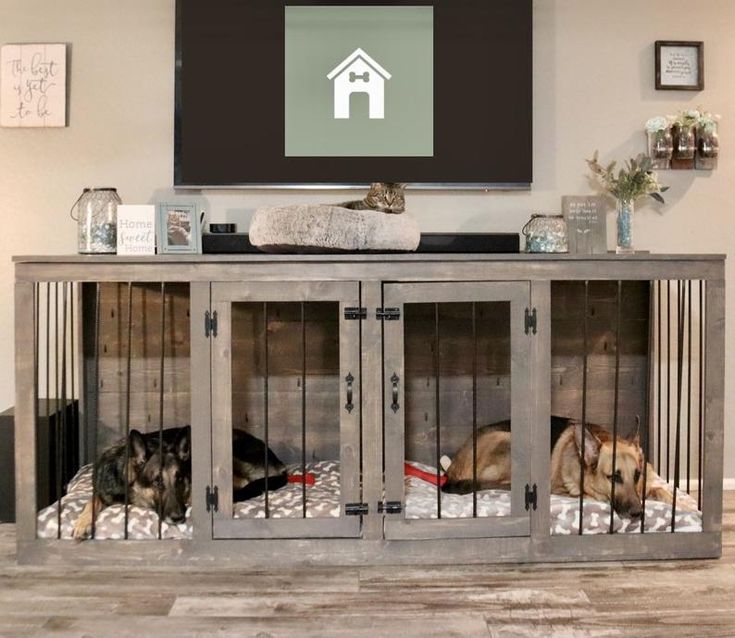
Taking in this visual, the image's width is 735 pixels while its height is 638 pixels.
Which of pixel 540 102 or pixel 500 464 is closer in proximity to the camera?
pixel 500 464

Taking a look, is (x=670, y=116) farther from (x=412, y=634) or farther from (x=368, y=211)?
(x=412, y=634)

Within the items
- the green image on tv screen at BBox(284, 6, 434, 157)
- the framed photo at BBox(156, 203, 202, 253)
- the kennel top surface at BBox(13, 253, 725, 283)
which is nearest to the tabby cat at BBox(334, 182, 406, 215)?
the kennel top surface at BBox(13, 253, 725, 283)

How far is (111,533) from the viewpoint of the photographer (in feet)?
8.57

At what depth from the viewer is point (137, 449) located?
271 cm

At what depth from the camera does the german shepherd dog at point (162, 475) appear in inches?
104

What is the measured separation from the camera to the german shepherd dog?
8.66 ft

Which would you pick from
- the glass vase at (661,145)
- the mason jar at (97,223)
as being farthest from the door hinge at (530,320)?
the mason jar at (97,223)

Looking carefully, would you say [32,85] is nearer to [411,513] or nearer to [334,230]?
[334,230]

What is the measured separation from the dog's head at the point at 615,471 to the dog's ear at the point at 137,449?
1382mm

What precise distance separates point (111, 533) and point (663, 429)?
2.10 m

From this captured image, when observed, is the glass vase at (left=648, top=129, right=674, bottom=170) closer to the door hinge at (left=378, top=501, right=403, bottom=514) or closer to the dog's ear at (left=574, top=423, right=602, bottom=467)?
the dog's ear at (left=574, top=423, right=602, bottom=467)

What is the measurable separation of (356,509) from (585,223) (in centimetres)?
131

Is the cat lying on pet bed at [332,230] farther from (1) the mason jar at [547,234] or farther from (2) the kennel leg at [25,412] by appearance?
(2) the kennel leg at [25,412]

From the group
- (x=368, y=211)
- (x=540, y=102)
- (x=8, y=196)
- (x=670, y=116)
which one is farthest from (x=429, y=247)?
(x=8, y=196)
